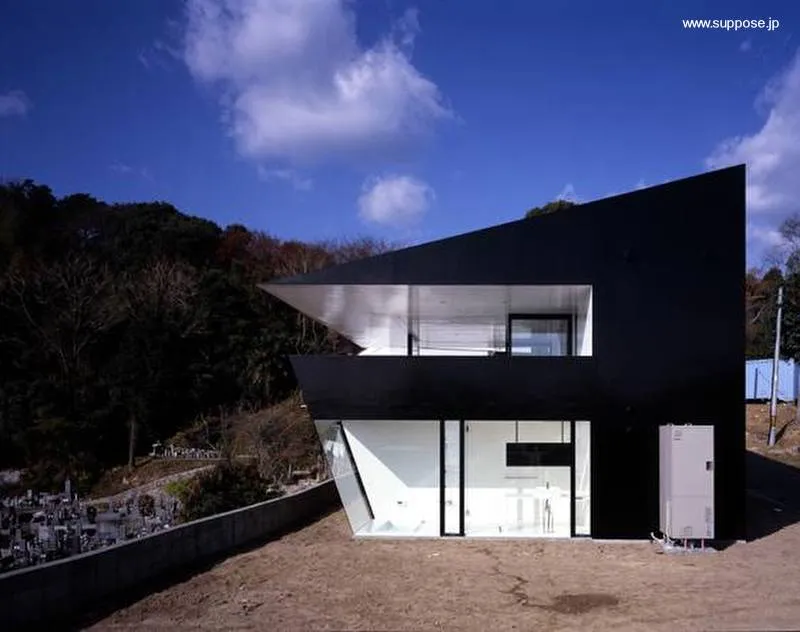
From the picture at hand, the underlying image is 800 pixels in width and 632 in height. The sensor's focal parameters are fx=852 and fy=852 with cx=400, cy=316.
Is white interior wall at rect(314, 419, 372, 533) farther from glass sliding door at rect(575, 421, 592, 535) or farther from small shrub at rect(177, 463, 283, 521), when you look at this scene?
glass sliding door at rect(575, 421, 592, 535)

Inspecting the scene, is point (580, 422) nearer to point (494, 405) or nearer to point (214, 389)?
point (494, 405)

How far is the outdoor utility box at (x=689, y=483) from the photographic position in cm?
1321

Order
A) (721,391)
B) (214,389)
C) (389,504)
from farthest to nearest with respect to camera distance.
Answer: (214,389), (389,504), (721,391)

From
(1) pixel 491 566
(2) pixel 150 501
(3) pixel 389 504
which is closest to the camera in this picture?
(1) pixel 491 566

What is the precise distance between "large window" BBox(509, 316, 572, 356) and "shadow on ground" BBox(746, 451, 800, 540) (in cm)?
469

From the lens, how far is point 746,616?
9.27 m

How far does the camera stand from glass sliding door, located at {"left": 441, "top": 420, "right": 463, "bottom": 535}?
1486 centimetres

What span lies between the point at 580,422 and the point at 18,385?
3048 centimetres

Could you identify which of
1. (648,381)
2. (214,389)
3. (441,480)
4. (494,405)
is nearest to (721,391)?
(648,381)

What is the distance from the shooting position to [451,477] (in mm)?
14930

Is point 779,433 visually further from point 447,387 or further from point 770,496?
point 447,387

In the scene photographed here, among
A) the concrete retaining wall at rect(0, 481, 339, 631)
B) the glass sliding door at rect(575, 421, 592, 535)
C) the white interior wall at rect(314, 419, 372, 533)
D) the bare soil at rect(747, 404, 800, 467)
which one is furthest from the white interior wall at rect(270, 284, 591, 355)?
the bare soil at rect(747, 404, 800, 467)

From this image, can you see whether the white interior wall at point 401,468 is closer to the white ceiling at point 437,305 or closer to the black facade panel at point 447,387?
the black facade panel at point 447,387

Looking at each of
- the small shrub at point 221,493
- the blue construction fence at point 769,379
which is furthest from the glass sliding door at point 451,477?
the blue construction fence at point 769,379
